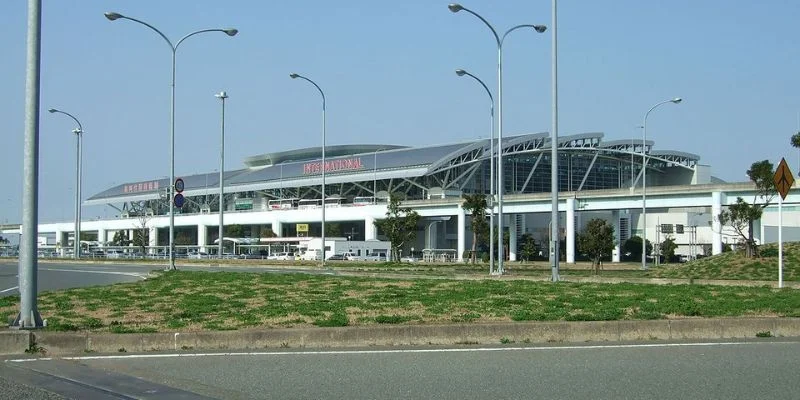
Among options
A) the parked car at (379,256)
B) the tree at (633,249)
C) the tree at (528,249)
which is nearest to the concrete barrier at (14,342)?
the tree at (528,249)

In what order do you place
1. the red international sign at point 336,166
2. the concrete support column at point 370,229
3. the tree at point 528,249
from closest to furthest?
the tree at point 528,249 < the concrete support column at point 370,229 < the red international sign at point 336,166

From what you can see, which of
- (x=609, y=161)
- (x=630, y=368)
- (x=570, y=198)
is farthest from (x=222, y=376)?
(x=609, y=161)

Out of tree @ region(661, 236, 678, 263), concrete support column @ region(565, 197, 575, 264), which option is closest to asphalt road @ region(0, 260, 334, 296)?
concrete support column @ region(565, 197, 575, 264)

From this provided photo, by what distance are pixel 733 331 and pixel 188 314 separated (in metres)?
9.51

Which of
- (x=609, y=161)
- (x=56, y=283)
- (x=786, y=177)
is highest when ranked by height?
(x=609, y=161)

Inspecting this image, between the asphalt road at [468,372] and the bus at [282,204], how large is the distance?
350ft

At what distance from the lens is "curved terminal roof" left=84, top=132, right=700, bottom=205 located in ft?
344

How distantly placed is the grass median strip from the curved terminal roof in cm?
8241

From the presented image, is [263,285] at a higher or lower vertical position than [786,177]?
lower

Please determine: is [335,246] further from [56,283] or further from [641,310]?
[641,310]

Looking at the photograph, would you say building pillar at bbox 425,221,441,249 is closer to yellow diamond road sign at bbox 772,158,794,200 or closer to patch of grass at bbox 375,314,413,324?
yellow diamond road sign at bbox 772,158,794,200

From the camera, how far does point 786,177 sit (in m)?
23.9

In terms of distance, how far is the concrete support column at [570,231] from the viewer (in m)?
81.6

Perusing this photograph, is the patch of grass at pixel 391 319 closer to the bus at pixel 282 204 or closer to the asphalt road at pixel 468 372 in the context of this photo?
the asphalt road at pixel 468 372
